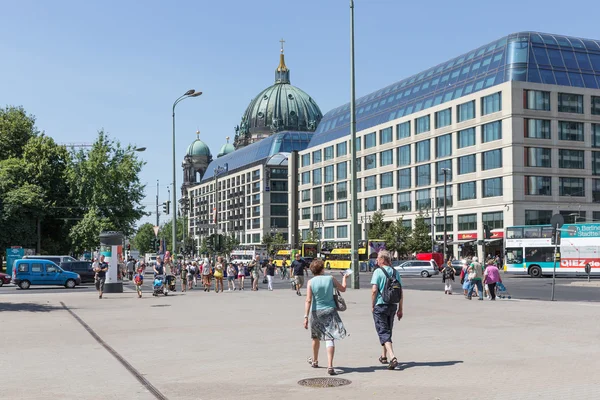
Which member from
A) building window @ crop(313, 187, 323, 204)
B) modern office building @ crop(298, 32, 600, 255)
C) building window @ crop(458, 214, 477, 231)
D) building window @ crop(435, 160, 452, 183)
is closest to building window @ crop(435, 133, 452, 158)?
modern office building @ crop(298, 32, 600, 255)

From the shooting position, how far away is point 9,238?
6128 centimetres

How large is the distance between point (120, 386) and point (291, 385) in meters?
2.09

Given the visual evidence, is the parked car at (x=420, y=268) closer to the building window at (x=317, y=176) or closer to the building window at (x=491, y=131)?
the building window at (x=491, y=131)

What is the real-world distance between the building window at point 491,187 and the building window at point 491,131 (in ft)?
12.7

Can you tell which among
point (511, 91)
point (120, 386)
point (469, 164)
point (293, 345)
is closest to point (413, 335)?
point (293, 345)

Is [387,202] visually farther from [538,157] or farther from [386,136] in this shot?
[538,157]

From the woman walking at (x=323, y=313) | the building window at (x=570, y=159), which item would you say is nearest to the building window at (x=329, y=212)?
the building window at (x=570, y=159)

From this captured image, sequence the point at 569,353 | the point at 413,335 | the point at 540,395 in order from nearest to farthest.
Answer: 1. the point at 540,395
2. the point at 569,353
3. the point at 413,335

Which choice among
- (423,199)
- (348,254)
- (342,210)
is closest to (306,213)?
(342,210)

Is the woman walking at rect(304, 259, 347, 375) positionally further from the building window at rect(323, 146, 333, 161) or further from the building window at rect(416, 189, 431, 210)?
the building window at rect(323, 146, 333, 161)

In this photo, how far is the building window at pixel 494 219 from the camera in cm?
7206

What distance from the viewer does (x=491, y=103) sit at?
239 ft

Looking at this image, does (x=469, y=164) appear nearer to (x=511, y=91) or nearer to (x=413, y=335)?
(x=511, y=91)

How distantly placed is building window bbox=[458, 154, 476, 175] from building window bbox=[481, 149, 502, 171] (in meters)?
1.73
